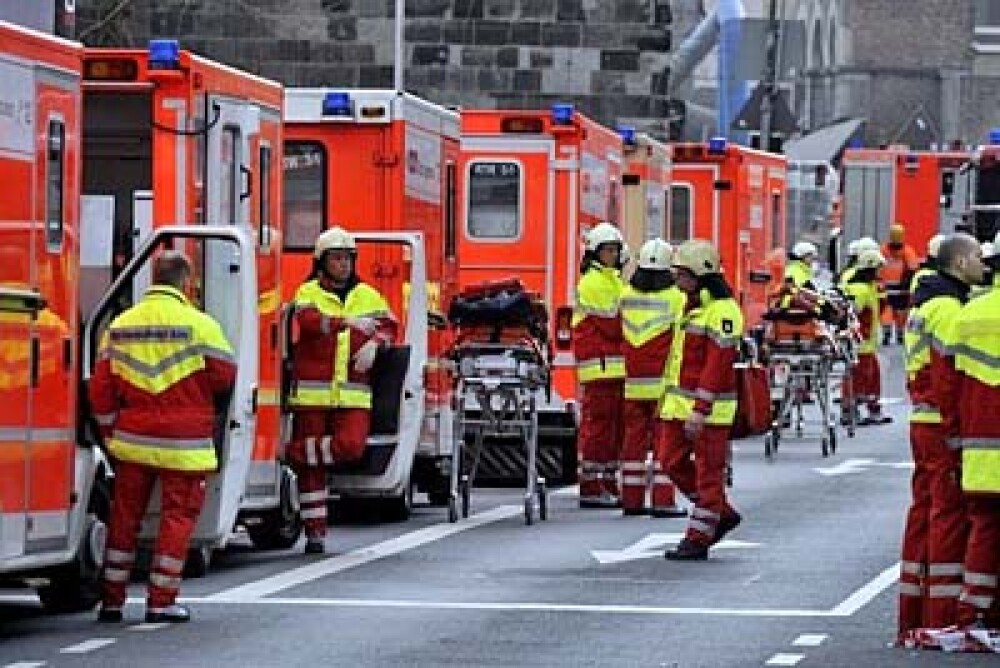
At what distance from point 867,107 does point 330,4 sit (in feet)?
140

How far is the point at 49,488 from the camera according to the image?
15336 mm

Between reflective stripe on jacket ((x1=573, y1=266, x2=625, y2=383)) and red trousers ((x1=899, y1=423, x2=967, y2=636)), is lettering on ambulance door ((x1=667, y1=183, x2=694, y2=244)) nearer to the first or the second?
reflective stripe on jacket ((x1=573, y1=266, x2=625, y2=383))

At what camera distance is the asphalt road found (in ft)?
48.7

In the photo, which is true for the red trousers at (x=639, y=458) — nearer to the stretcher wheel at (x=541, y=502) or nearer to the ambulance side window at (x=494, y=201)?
the stretcher wheel at (x=541, y=502)

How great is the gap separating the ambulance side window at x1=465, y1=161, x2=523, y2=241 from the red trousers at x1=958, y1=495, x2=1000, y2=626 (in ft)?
37.5

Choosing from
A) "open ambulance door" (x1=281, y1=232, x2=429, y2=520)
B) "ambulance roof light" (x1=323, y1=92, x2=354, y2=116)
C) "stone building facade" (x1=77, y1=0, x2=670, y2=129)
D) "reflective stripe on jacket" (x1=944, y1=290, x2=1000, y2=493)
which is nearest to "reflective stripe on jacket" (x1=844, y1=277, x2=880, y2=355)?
"open ambulance door" (x1=281, y1=232, x2=429, y2=520)

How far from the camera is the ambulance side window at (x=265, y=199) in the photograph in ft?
63.5

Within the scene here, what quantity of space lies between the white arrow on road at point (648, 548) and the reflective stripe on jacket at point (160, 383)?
4.03 meters

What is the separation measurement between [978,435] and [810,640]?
135cm

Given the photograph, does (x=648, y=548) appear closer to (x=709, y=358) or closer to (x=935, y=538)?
(x=709, y=358)

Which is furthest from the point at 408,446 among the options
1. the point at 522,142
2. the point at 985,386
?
the point at 985,386

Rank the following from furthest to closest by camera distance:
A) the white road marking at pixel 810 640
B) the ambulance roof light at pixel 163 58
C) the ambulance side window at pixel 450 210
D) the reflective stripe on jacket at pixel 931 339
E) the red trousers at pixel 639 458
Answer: the ambulance side window at pixel 450 210 < the red trousers at pixel 639 458 < the ambulance roof light at pixel 163 58 < the white road marking at pixel 810 640 < the reflective stripe on jacket at pixel 931 339

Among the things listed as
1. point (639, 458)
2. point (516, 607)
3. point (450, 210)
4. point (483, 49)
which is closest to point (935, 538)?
point (516, 607)

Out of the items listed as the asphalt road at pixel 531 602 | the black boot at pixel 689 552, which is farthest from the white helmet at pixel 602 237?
the black boot at pixel 689 552
